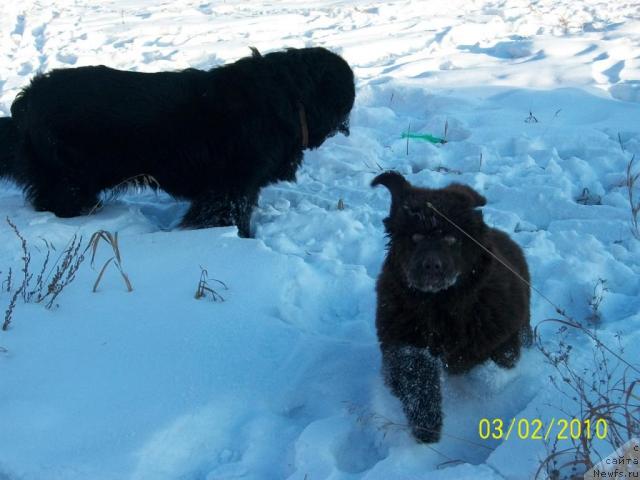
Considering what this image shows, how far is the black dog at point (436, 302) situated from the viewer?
2725 millimetres

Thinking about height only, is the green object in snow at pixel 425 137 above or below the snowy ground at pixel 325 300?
below

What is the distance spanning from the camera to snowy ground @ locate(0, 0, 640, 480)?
8.69 ft

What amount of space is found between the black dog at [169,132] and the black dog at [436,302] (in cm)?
218

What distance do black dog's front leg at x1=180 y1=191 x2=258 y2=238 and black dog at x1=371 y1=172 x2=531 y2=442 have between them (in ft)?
6.99

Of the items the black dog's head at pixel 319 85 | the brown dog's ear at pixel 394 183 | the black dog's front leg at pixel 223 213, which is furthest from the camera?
the black dog's head at pixel 319 85

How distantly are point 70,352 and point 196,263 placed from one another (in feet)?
3.62

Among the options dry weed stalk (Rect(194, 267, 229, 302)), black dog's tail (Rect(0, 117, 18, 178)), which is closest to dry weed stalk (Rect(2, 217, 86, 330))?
dry weed stalk (Rect(194, 267, 229, 302))

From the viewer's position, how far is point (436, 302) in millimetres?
2857

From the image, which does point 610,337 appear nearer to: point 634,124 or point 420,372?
point 420,372

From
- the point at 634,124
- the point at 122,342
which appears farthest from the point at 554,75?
the point at 122,342

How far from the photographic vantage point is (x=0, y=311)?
3.46m
